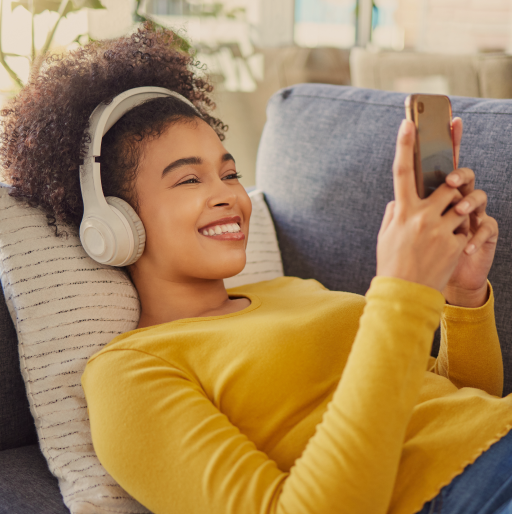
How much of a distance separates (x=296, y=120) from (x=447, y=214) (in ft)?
2.65

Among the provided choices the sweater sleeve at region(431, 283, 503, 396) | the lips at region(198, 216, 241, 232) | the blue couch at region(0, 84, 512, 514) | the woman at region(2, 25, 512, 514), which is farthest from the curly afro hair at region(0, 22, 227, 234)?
the sweater sleeve at region(431, 283, 503, 396)

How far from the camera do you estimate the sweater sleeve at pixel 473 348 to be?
0.94 meters

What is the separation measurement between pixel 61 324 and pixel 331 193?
2.23ft

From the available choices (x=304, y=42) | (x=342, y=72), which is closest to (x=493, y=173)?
(x=342, y=72)

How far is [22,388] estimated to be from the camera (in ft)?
3.34

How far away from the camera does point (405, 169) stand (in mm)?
673

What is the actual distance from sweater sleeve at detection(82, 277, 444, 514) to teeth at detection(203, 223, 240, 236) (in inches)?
11.1

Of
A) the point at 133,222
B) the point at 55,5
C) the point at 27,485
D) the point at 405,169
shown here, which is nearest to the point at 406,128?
the point at 405,169

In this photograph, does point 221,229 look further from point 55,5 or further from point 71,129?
point 55,5

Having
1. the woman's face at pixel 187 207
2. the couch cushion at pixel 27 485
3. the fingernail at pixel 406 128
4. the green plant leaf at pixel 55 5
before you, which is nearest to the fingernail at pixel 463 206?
the fingernail at pixel 406 128

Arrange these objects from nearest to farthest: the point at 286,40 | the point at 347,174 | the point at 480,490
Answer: the point at 480,490, the point at 347,174, the point at 286,40

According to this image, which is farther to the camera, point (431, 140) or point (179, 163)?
point (179, 163)

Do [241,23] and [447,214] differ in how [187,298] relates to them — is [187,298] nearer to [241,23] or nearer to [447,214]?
[447,214]

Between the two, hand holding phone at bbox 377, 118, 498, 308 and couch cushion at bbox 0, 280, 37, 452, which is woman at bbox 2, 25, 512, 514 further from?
couch cushion at bbox 0, 280, 37, 452
